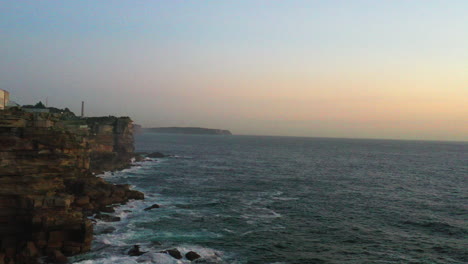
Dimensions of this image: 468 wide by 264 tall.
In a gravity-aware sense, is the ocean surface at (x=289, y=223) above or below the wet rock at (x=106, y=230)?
above

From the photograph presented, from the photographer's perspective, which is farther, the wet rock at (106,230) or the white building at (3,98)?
the white building at (3,98)

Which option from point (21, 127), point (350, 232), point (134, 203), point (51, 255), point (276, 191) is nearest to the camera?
point (51, 255)

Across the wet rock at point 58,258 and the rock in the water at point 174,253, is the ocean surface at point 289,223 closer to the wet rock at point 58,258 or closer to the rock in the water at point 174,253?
the rock in the water at point 174,253

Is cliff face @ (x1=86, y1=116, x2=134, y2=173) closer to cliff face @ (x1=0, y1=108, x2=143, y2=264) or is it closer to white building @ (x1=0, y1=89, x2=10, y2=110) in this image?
white building @ (x1=0, y1=89, x2=10, y2=110)

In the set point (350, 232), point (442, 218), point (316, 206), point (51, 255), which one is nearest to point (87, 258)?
point (51, 255)

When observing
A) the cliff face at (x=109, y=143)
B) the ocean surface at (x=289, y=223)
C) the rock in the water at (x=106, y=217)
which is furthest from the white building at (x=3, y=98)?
the cliff face at (x=109, y=143)

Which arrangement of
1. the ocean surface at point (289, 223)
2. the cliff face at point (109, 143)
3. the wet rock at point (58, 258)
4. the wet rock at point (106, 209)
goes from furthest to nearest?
1. the cliff face at point (109, 143)
2. the wet rock at point (106, 209)
3. the ocean surface at point (289, 223)
4. the wet rock at point (58, 258)

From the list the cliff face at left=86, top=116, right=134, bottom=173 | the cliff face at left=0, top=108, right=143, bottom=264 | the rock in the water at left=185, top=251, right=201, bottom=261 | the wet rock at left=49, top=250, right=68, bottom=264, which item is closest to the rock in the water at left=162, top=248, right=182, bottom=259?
the rock in the water at left=185, top=251, right=201, bottom=261

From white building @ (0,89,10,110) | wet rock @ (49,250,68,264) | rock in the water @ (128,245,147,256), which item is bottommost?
wet rock @ (49,250,68,264)

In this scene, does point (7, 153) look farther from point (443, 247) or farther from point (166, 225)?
point (443, 247)

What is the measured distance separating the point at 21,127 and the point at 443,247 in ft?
156

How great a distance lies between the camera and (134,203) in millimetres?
56625

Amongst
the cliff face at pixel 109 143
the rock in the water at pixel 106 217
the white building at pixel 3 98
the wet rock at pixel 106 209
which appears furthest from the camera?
the cliff face at pixel 109 143

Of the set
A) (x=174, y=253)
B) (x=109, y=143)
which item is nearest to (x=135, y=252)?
(x=174, y=253)
